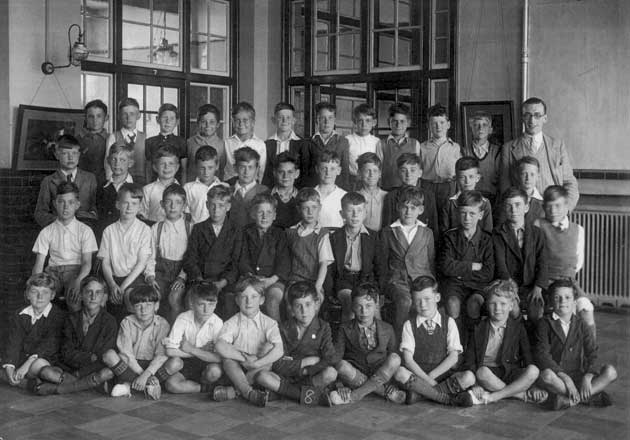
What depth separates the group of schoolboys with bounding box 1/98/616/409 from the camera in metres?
3.97

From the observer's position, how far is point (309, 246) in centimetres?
455

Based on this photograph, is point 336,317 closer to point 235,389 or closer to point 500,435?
point 235,389

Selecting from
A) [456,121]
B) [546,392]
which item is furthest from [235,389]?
[456,121]

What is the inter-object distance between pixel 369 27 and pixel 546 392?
453 centimetres

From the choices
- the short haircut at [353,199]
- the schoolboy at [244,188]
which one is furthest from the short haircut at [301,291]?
the schoolboy at [244,188]

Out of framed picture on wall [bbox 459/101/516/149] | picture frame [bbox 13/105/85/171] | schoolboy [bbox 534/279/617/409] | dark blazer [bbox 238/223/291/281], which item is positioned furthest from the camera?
framed picture on wall [bbox 459/101/516/149]

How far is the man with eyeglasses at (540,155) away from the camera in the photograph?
4.93 m

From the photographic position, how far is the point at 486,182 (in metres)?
5.11

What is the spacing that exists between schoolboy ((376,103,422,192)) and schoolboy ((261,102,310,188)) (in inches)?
20.2

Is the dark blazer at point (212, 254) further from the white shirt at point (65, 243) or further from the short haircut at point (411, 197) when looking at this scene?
the short haircut at point (411, 197)

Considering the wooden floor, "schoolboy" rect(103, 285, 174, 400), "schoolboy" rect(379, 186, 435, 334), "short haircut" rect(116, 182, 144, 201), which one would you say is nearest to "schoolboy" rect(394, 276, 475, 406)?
the wooden floor

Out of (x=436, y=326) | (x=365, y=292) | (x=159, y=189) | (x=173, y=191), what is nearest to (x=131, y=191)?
(x=173, y=191)

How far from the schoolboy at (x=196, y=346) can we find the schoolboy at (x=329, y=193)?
953 mm

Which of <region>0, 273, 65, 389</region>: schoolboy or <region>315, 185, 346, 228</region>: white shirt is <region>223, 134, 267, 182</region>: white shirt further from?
<region>0, 273, 65, 389</region>: schoolboy
